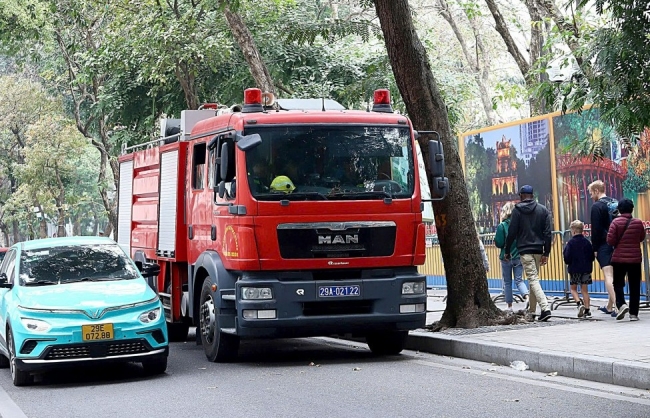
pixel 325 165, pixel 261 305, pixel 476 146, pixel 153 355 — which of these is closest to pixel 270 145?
pixel 325 165

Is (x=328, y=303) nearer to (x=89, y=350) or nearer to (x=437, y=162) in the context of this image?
Answer: (x=437, y=162)

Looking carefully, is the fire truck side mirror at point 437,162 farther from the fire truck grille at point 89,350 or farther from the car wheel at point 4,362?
the car wheel at point 4,362

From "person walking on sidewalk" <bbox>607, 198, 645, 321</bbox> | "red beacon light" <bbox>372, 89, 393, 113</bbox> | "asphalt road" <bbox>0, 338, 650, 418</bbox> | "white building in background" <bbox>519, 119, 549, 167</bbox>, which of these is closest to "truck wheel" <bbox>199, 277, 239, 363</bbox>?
"asphalt road" <bbox>0, 338, 650, 418</bbox>

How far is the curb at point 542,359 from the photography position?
388 inches

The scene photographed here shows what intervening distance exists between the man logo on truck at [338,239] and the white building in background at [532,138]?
8.01 m

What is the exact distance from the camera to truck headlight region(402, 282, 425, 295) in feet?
41.2

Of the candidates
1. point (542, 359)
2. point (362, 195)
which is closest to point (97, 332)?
point (362, 195)

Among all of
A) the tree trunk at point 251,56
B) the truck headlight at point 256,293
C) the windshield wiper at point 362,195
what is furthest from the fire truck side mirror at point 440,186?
the tree trunk at point 251,56

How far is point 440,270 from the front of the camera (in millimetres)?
23688

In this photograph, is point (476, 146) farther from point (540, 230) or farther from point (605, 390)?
point (605, 390)

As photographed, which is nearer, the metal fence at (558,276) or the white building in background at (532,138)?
the metal fence at (558,276)

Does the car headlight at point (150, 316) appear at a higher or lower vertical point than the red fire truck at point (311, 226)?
lower

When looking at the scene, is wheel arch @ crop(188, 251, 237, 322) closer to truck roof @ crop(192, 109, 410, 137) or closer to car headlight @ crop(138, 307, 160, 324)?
car headlight @ crop(138, 307, 160, 324)

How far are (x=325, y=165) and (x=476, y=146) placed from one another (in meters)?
9.94
